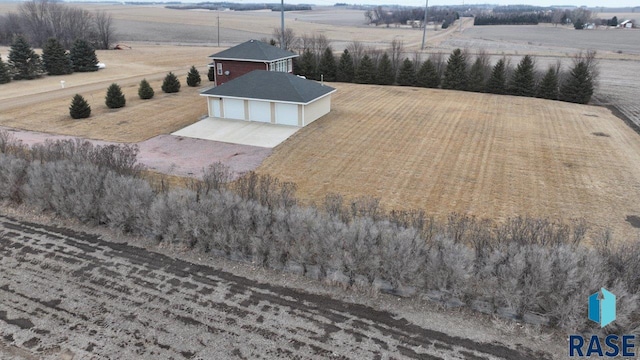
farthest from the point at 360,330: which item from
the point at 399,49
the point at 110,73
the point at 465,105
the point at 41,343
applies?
the point at 110,73

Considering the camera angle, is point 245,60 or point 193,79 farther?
point 193,79

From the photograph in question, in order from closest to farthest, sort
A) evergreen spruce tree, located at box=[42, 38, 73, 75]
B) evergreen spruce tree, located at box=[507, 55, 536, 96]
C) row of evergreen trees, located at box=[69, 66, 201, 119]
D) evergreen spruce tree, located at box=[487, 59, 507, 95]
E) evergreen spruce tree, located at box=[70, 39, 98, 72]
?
row of evergreen trees, located at box=[69, 66, 201, 119] < evergreen spruce tree, located at box=[507, 55, 536, 96] < evergreen spruce tree, located at box=[487, 59, 507, 95] < evergreen spruce tree, located at box=[42, 38, 73, 75] < evergreen spruce tree, located at box=[70, 39, 98, 72]

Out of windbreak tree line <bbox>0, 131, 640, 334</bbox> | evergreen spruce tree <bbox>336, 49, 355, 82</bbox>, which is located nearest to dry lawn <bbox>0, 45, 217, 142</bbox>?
windbreak tree line <bbox>0, 131, 640, 334</bbox>

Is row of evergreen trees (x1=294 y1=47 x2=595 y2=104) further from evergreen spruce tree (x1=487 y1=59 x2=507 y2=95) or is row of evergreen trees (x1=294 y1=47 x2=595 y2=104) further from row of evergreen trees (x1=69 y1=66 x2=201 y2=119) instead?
row of evergreen trees (x1=69 y1=66 x2=201 y2=119)

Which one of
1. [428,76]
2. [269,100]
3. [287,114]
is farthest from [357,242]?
[428,76]

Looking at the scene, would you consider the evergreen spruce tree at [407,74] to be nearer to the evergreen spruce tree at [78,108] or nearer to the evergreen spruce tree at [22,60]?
the evergreen spruce tree at [78,108]

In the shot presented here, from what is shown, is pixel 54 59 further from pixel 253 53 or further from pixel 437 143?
pixel 437 143
